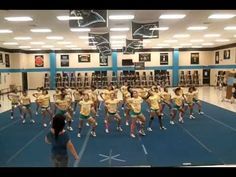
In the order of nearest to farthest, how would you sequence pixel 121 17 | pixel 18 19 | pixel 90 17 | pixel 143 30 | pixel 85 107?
pixel 90 17, pixel 85 107, pixel 143 30, pixel 121 17, pixel 18 19

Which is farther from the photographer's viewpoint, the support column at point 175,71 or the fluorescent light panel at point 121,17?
the support column at point 175,71

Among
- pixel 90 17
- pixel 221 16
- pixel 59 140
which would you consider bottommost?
pixel 59 140

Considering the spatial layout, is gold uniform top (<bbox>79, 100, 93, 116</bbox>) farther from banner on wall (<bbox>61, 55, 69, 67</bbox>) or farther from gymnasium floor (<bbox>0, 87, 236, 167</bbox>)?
banner on wall (<bbox>61, 55, 69, 67</bbox>)

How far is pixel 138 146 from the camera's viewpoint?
379 inches

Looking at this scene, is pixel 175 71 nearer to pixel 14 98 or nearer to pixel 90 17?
pixel 14 98

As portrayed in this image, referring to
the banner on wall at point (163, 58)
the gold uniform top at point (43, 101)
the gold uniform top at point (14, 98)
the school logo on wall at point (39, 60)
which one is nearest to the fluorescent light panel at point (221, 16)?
the gold uniform top at point (43, 101)

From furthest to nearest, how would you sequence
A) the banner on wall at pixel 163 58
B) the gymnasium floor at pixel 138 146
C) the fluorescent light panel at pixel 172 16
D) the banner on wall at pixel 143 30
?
the banner on wall at pixel 163 58, the fluorescent light panel at pixel 172 16, the banner on wall at pixel 143 30, the gymnasium floor at pixel 138 146

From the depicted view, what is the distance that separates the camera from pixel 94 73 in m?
35.1

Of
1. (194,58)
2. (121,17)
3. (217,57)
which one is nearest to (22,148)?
(121,17)

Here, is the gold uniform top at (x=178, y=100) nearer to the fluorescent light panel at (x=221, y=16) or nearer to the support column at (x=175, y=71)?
the fluorescent light panel at (x=221, y=16)

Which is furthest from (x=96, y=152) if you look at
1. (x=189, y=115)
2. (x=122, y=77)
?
(x=122, y=77)

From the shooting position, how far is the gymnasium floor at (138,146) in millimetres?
8047
